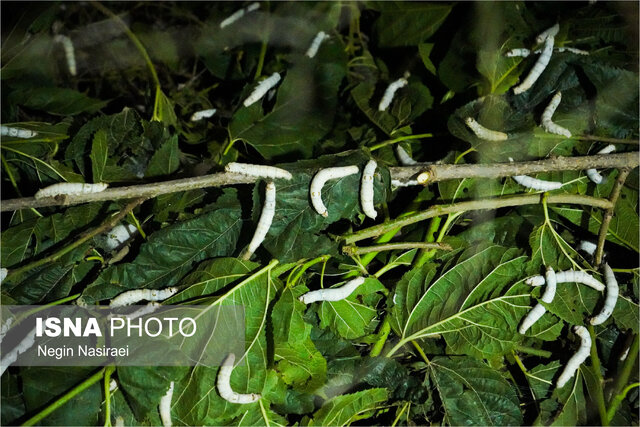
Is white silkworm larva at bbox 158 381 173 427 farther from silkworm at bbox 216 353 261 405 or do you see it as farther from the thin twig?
the thin twig

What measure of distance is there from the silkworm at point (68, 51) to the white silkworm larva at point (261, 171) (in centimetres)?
100

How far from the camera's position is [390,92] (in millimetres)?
1375

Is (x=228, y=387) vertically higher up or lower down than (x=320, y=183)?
lower down

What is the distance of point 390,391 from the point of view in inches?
42.9

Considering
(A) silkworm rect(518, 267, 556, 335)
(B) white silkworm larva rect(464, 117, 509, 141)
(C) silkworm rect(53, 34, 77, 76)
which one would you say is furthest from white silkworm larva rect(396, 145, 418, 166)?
(C) silkworm rect(53, 34, 77, 76)

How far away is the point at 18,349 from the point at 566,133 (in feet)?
4.03

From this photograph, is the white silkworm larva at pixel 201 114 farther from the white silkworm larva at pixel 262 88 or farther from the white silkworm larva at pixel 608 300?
the white silkworm larva at pixel 608 300

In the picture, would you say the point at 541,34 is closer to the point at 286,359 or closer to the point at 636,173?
the point at 636,173

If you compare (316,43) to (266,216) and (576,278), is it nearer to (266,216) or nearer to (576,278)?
(266,216)

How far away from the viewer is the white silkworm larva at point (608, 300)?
1.10m

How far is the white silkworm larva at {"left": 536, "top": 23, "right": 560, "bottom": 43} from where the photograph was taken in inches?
51.0

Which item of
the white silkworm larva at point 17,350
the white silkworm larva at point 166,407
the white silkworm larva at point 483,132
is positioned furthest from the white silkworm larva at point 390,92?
the white silkworm larva at point 17,350

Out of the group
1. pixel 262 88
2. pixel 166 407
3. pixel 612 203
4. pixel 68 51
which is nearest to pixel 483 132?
pixel 612 203

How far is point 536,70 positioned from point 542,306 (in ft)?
1.85
